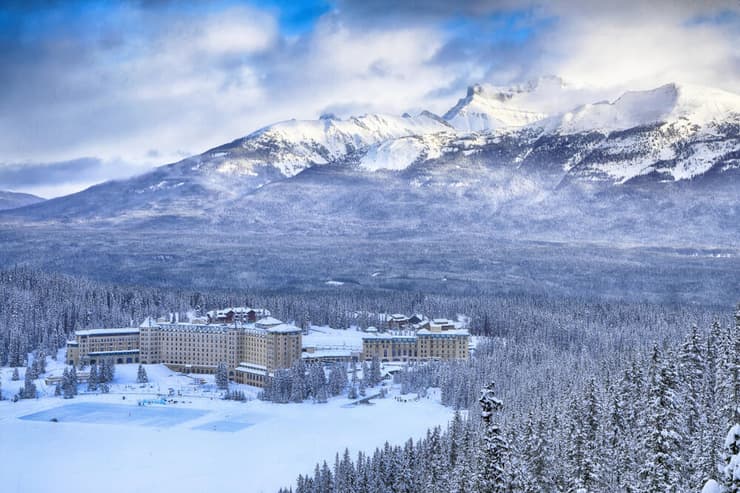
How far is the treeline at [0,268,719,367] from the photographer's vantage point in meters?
150

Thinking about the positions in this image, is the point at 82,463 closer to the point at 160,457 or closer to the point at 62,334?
the point at 160,457

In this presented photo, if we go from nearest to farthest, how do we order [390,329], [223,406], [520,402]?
[520,402] < [223,406] < [390,329]

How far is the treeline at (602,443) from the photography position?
40.3 m

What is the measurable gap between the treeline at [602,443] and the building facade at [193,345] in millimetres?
51773

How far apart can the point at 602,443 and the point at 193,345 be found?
306 ft

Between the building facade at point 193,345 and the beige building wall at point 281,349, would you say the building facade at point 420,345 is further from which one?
the building facade at point 193,345

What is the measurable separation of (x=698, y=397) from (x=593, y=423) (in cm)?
1498

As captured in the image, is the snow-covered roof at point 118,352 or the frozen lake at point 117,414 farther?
the snow-covered roof at point 118,352

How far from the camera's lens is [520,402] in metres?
94.4

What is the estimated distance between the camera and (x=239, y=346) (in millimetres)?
142500

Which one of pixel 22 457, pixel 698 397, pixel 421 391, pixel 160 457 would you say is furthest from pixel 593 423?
pixel 421 391

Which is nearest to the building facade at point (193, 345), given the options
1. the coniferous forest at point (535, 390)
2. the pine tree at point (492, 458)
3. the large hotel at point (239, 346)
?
the large hotel at point (239, 346)

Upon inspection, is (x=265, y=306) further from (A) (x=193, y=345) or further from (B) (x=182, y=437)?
(B) (x=182, y=437)

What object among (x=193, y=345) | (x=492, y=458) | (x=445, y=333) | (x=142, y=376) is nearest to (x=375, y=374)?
(x=445, y=333)
